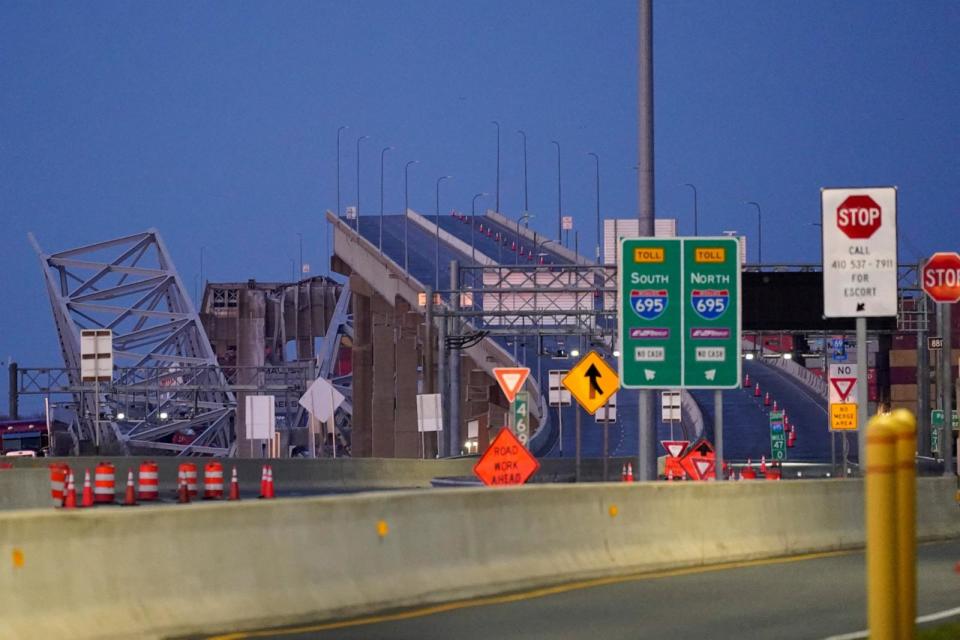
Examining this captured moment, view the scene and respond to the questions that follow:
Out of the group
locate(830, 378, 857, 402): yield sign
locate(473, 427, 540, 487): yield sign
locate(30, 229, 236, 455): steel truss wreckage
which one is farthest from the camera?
locate(30, 229, 236, 455): steel truss wreckage

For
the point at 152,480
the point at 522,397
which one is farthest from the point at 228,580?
the point at 522,397

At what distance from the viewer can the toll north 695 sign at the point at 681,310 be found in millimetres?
22531

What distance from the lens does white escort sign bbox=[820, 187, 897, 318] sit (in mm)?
21406

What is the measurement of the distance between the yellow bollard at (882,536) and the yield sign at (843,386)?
33351mm

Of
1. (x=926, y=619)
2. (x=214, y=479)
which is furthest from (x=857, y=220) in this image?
(x=214, y=479)

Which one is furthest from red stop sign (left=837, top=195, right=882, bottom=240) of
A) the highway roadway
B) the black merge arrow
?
the black merge arrow

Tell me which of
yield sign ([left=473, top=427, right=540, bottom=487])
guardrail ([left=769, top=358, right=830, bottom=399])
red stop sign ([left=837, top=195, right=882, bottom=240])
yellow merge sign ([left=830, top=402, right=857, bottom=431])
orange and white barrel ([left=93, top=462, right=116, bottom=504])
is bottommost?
orange and white barrel ([left=93, top=462, right=116, bottom=504])

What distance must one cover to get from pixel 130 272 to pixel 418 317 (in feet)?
55.6

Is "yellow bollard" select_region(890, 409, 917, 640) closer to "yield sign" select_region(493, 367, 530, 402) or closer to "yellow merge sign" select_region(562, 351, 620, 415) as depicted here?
"yellow merge sign" select_region(562, 351, 620, 415)

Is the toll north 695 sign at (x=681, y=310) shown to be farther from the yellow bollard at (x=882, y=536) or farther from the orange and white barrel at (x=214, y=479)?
the yellow bollard at (x=882, y=536)

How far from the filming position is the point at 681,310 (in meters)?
22.6

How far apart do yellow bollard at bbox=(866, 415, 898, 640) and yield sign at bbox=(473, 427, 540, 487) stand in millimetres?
20284

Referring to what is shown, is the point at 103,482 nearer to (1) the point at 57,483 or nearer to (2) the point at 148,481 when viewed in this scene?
(2) the point at 148,481

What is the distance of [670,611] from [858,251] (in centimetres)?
840
